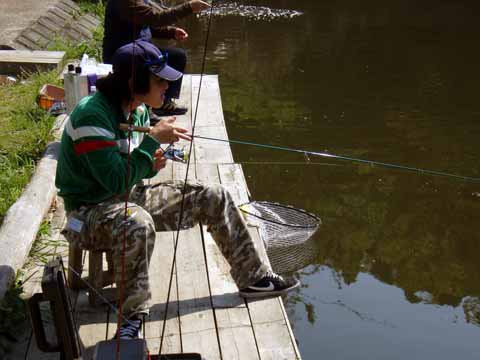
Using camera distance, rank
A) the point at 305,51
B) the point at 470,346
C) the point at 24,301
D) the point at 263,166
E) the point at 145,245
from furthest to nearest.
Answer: the point at 305,51 → the point at 263,166 → the point at 470,346 → the point at 24,301 → the point at 145,245

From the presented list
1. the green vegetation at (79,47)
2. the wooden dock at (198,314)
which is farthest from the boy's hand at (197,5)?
the green vegetation at (79,47)

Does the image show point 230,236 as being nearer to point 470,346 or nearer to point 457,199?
point 470,346

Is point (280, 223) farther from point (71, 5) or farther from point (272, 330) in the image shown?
point (71, 5)

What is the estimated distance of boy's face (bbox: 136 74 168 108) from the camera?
3.37 m

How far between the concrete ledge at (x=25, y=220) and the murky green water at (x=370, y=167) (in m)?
1.76

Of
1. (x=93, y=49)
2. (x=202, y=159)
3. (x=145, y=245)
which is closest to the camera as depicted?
(x=145, y=245)

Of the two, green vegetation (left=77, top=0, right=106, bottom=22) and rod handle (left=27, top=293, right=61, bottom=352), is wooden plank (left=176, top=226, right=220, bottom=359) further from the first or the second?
green vegetation (left=77, top=0, right=106, bottom=22)

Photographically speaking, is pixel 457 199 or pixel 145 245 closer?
pixel 145 245

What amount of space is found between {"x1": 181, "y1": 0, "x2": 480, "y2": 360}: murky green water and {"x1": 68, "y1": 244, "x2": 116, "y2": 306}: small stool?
144cm

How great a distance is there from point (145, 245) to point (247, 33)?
1071 cm

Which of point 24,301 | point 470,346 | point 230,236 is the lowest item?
point 470,346

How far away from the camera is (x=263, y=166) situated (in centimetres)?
719

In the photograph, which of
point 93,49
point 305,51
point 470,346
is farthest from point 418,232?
point 305,51

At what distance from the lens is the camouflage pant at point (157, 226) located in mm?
3281
